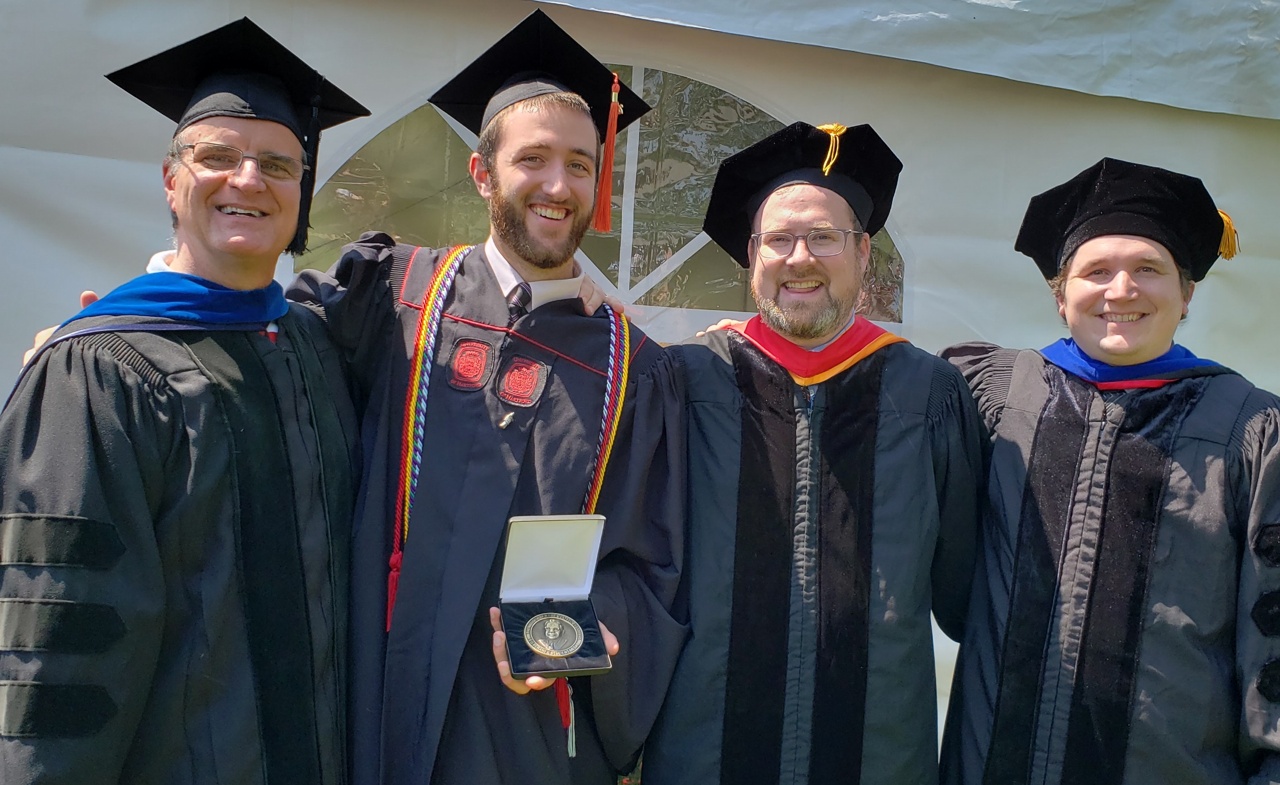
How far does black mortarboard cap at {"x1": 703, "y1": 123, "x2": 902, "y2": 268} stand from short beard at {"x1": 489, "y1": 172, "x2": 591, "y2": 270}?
0.53 metres

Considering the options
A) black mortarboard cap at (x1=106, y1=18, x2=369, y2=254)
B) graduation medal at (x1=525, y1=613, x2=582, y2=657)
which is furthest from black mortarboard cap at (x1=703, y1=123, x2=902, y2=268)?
graduation medal at (x1=525, y1=613, x2=582, y2=657)

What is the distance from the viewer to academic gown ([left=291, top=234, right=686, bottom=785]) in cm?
207

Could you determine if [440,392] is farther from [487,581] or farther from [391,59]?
[391,59]

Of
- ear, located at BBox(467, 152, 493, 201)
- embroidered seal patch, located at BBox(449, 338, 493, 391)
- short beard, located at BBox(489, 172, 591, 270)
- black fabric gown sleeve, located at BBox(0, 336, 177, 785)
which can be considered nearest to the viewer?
black fabric gown sleeve, located at BBox(0, 336, 177, 785)

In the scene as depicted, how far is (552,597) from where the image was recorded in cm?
203

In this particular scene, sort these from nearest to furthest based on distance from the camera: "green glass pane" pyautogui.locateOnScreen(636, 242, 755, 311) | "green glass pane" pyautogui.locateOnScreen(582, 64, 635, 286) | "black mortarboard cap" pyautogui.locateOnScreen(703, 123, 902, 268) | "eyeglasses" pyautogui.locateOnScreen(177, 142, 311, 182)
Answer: "eyeglasses" pyautogui.locateOnScreen(177, 142, 311, 182), "black mortarboard cap" pyautogui.locateOnScreen(703, 123, 902, 268), "green glass pane" pyautogui.locateOnScreen(582, 64, 635, 286), "green glass pane" pyautogui.locateOnScreen(636, 242, 755, 311)

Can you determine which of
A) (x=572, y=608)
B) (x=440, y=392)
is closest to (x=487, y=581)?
(x=572, y=608)

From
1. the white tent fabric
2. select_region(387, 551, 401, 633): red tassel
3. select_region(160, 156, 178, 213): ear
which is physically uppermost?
the white tent fabric

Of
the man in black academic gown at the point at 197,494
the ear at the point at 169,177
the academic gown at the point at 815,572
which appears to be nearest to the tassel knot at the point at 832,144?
the academic gown at the point at 815,572

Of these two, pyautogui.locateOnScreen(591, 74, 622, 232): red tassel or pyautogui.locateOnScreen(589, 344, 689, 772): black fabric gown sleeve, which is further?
pyautogui.locateOnScreen(591, 74, 622, 232): red tassel

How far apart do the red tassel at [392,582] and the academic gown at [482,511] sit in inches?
0.6

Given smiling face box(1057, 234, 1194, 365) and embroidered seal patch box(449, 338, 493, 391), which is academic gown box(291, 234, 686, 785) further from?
smiling face box(1057, 234, 1194, 365)

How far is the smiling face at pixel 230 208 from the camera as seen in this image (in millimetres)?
1967

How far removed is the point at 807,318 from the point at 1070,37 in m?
2.62
